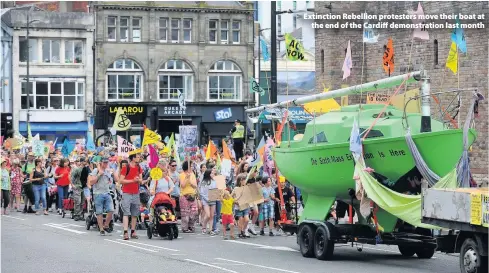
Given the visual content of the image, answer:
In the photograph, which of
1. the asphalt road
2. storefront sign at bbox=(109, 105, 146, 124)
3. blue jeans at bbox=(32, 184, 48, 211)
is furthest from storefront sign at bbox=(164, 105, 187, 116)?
the asphalt road

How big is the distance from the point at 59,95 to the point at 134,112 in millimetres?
5373

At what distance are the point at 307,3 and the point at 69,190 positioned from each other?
55.0 meters

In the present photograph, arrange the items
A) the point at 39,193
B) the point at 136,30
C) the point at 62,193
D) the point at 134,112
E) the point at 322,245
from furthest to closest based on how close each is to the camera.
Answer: the point at 136,30 < the point at 134,112 < the point at 39,193 < the point at 62,193 < the point at 322,245

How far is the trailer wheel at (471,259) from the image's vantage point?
15594 mm

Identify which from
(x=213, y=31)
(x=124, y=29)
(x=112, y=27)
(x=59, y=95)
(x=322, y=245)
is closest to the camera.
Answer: (x=322, y=245)

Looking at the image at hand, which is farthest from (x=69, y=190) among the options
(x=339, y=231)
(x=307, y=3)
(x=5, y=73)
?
(x=307, y=3)

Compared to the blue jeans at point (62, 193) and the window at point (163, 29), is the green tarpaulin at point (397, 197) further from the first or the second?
the window at point (163, 29)

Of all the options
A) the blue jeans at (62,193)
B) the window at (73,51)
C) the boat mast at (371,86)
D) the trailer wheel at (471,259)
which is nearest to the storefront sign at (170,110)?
the window at (73,51)

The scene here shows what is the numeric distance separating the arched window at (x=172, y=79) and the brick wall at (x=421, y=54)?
98.0ft

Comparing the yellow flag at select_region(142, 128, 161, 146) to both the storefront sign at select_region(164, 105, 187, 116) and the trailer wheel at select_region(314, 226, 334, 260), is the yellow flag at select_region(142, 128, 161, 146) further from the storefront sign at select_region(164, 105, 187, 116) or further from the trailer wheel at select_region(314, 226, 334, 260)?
the storefront sign at select_region(164, 105, 187, 116)

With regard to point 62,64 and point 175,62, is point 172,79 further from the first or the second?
point 62,64

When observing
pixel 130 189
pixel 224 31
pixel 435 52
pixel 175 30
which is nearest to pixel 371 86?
pixel 130 189

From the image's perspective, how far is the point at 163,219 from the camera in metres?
24.0

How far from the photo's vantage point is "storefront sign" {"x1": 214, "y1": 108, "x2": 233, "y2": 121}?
7925 centimetres
